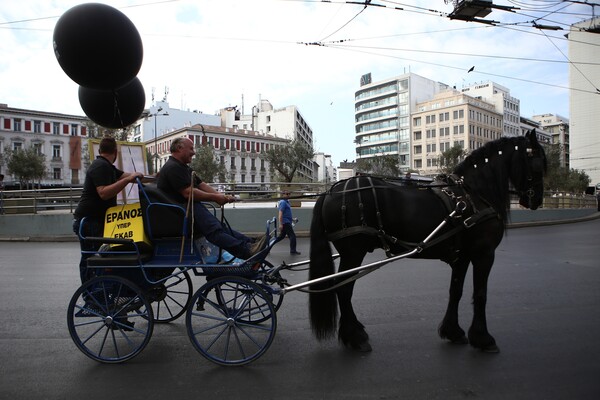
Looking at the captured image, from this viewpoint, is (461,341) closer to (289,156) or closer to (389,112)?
(289,156)

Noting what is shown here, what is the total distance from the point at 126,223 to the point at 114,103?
2.11 meters

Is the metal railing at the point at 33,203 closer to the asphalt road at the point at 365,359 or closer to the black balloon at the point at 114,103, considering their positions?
the asphalt road at the point at 365,359

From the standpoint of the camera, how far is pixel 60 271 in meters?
8.51

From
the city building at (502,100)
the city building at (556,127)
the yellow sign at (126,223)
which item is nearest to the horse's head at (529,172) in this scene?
the yellow sign at (126,223)

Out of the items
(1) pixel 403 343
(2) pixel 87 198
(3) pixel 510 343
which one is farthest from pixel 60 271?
(3) pixel 510 343

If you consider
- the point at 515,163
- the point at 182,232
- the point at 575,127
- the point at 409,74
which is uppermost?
the point at 409,74

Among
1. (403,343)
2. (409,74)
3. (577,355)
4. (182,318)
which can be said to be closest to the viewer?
(577,355)

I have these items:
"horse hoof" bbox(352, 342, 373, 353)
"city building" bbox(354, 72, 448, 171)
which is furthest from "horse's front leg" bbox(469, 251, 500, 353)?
"city building" bbox(354, 72, 448, 171)

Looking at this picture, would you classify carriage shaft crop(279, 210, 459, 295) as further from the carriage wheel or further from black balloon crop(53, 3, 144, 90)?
black balloon crop(53, 3, 144, 90)

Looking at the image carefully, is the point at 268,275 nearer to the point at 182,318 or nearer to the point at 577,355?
the point at 182,318

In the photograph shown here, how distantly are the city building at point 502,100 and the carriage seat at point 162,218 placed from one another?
108 meters

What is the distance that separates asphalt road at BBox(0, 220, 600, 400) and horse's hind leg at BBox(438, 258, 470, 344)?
0.12m

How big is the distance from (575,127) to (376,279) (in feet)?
287

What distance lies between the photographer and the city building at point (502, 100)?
10075 centimetres
